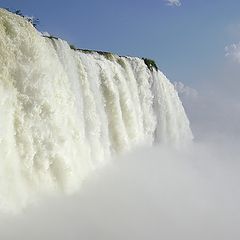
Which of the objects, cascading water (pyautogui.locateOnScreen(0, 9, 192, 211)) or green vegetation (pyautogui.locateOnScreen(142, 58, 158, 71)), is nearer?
cascading water (pyautogui.locateOnScreen(0, 9, 192, 211))

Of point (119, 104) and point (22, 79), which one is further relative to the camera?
point (119, 104)

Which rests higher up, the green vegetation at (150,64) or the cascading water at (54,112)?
the green vegetation at (150,64)

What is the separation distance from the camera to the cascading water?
13.9 m

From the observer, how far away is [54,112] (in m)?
15.6

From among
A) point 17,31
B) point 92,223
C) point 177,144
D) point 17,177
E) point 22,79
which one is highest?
point 177,144

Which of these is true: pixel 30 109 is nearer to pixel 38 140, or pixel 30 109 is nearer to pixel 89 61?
pixel 38 140

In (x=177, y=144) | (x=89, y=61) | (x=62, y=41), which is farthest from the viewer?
(x=177, y=144)

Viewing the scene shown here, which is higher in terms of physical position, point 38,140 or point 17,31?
point 17,31

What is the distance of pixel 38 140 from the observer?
14859 mm

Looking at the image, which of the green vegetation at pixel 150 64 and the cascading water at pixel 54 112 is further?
the green vegetation at pixel 150 64

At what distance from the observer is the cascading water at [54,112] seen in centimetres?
1388

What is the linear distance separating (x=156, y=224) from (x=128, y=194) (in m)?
2.64

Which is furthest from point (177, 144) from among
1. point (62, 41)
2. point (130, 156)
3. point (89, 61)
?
point (62, 41)

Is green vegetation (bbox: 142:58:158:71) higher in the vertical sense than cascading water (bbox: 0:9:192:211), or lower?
higher
